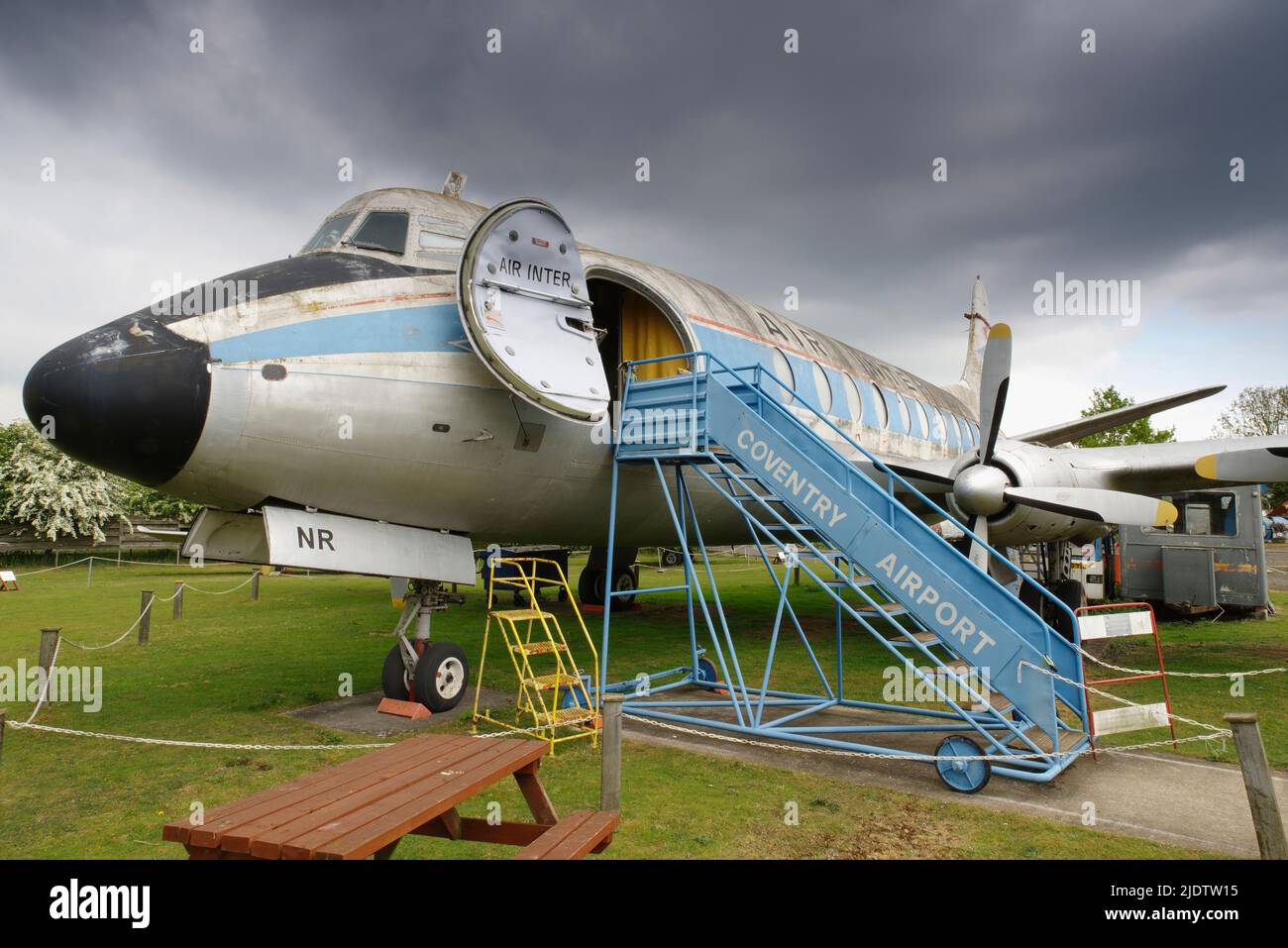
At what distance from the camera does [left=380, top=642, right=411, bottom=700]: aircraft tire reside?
9.29 meters

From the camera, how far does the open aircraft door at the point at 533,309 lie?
812 cm

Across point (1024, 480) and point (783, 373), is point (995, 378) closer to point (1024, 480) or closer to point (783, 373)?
point (1024, 480)

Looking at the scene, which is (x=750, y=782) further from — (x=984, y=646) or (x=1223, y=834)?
(x=1223, y=834)

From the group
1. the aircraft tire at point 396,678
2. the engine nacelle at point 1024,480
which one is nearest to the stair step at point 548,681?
the aircraft tire at point 396,678

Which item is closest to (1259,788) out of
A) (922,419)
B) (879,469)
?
(879,469)

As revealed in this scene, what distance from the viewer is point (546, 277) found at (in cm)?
897

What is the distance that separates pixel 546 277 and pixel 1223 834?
25.2ft

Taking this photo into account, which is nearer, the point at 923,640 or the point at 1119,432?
the point at 923,640

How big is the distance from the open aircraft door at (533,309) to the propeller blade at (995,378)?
15.6ft

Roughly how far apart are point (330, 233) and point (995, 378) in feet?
26.2

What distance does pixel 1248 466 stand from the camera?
1022 centimetres

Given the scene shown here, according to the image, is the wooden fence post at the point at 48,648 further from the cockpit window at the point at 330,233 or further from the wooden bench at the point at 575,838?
the wooden bench at the point at 575,838

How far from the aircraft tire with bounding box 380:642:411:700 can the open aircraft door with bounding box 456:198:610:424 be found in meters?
3.54
